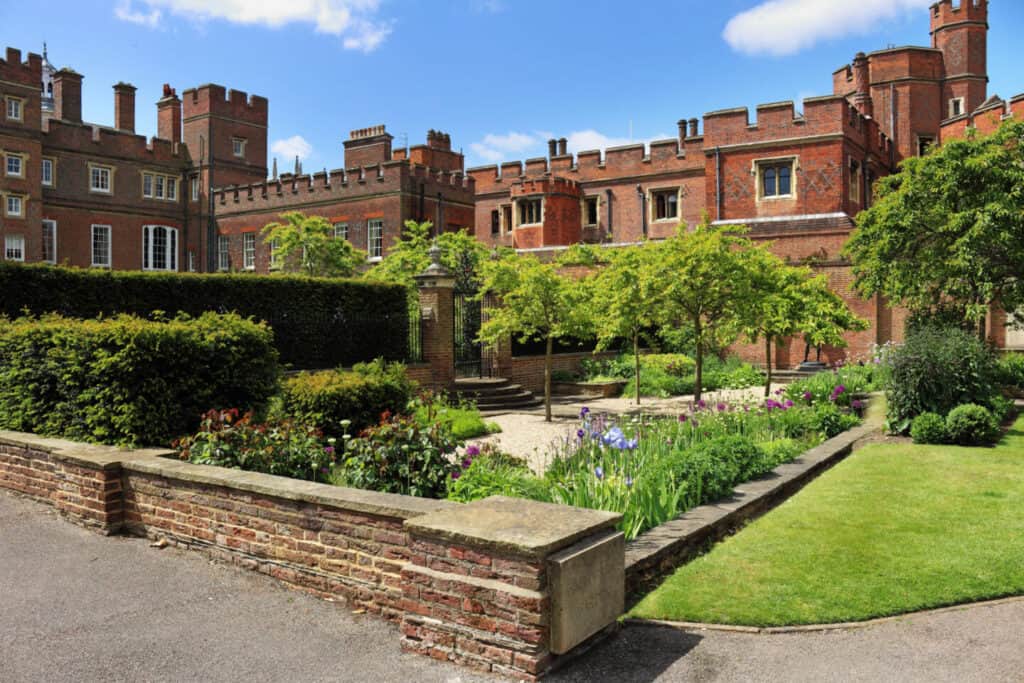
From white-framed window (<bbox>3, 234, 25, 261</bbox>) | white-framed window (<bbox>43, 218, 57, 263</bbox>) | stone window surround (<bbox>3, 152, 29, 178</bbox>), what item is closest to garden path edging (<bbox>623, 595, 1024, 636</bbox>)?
white-framed window (<bbox>3, 234, 25, 261</bbox>)

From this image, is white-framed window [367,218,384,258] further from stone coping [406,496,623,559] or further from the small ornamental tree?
stone coping [406,496,623,559]

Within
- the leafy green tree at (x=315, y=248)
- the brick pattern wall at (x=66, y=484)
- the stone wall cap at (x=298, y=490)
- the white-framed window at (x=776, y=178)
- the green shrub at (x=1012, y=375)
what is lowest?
the brick pattern wall at (x=66, y=484)

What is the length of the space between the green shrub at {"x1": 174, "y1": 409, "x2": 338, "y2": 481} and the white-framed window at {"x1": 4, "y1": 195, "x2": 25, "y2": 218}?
115ft

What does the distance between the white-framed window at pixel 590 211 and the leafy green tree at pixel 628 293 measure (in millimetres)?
23494

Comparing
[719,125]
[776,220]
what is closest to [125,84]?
[719,125]

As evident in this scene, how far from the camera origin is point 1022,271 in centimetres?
1466

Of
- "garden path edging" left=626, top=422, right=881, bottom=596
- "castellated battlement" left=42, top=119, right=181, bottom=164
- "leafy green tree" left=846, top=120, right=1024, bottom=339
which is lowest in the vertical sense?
→ "garden path edging" left=626, top=422, right=881, bottom=596

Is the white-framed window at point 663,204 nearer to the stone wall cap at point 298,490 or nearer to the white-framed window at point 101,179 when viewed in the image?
the white-framed window at point 101,179

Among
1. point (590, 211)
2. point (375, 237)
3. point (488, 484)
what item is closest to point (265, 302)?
point (488, 484)

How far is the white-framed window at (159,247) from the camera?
137 ft

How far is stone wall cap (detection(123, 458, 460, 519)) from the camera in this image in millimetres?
4724

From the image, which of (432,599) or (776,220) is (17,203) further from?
(432,599)

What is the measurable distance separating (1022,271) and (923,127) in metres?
26.8

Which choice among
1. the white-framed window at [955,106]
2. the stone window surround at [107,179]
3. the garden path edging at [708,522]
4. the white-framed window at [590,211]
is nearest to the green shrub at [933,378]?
the garden path edging at [708,522]
